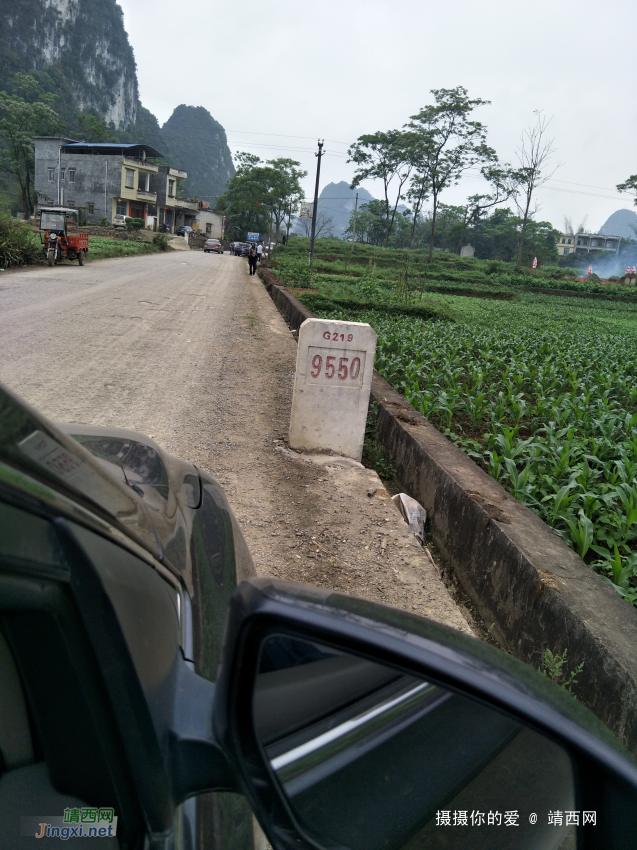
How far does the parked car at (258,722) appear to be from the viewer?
2.41 feet

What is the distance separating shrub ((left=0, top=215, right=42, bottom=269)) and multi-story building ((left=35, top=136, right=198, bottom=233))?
3713 centimetres

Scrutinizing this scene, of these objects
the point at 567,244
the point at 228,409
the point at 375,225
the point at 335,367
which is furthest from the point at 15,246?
the point at 567,244

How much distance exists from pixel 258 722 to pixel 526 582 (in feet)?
7.81

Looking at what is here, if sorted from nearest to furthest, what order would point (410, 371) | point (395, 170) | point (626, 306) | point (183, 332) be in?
1. point (410, 371)
2. point (183, 332)
3. point (626, 306)
4. point (395, 170)

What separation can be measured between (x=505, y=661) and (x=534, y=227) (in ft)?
272

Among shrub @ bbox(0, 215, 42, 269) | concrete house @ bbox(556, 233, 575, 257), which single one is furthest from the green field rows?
concrete house @ bbox(556, 233, 575, 257)

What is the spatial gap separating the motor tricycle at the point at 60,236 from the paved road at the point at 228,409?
6.32m

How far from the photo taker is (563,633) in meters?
2.57

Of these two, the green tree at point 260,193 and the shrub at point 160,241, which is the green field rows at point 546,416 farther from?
the green tree at point 260,193

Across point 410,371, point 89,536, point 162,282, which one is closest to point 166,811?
point 89,536

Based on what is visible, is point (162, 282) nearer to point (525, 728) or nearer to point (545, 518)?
point (545, 518)

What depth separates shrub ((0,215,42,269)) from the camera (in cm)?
→ 1659

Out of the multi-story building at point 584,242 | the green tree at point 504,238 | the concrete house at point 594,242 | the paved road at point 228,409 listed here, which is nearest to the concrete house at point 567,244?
the multi-story building at point 584,242

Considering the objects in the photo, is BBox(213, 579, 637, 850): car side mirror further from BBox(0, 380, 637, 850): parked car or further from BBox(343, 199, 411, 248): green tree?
BBox(343, 199, 411, 248): green tree
